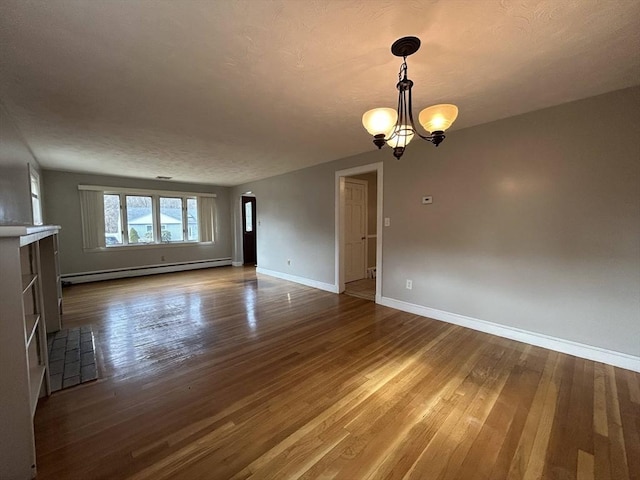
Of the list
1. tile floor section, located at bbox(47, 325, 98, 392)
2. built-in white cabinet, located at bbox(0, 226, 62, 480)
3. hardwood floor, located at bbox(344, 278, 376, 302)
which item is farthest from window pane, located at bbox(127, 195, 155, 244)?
built-in white cabinet, located at bbox(0, 226, 62, 480)

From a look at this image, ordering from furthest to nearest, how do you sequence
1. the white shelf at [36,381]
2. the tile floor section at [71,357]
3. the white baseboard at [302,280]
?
the white baseboard at [302,280] → the tile floor section at [71,357] → the white shelf at [36,381]

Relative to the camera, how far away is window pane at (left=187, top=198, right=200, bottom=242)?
6967mm

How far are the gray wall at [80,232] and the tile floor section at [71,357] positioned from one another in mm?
3261

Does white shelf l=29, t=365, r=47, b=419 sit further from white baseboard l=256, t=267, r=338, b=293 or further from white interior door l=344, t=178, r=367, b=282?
white interior door l=344, t=178, r=367, b=282

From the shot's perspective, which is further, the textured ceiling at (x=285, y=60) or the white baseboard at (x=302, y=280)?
the white baseboard at (x=302, y=280)

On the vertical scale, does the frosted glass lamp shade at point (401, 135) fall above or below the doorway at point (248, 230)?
above

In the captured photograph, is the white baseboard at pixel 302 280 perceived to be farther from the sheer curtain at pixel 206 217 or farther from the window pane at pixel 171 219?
the window pane at pixel 171 219

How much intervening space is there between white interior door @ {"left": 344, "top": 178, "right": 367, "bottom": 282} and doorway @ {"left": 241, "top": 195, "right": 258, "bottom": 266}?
12.5ft

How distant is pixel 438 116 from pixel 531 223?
70.4 inches

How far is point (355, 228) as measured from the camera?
530cm

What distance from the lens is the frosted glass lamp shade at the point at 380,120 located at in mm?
1693

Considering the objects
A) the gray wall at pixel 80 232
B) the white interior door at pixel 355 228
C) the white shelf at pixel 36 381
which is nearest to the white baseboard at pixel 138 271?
the gray wall at pixel 80 232

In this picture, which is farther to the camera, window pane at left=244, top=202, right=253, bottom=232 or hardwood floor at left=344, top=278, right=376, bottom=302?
window pane at left=244, top=202, right=253, bottom=232

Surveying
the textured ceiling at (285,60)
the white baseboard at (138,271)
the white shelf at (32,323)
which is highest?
the textured ceiling at (285,60)
